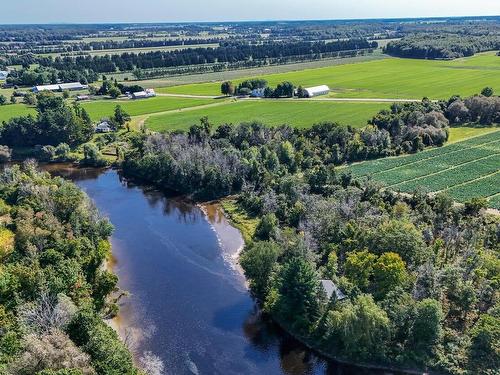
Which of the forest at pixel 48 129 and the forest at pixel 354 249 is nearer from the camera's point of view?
the forest at pixel 354 249

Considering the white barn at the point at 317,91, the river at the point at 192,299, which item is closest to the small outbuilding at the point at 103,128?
the river at the point at 192,299

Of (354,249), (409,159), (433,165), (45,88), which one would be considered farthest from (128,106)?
(354,249)

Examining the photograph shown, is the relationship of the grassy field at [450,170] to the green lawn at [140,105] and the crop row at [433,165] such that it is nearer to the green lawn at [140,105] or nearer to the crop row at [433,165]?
the crop row at [433,165]

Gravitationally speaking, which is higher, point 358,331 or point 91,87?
point 91,87

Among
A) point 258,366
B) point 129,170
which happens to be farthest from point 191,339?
point 129,170

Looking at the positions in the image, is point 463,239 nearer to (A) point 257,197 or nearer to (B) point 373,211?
(B) point 373,211

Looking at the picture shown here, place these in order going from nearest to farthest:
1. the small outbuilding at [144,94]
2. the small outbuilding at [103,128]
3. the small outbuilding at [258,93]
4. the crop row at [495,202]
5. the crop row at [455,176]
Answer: the crop row at [495,202] < the crop row at [455,176] < the small outbuilding at [103,128] < the small outbuilding at [258,93] < the small outbuilding at [144,94]
